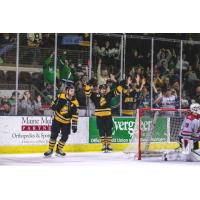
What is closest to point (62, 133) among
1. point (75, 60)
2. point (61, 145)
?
point (61, 145)

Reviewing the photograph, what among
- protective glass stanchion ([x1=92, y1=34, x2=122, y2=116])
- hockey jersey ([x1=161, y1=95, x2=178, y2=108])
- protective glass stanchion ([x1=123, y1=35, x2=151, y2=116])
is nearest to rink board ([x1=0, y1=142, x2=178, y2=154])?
protective glass stanchion ([x1=92, y1=34, x2=122, y2=116])

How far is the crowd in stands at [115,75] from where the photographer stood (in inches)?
396

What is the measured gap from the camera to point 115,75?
11266 millimetres

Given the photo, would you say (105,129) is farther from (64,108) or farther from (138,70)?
(138,70)

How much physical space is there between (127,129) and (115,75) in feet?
4.08

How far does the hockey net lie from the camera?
901cm

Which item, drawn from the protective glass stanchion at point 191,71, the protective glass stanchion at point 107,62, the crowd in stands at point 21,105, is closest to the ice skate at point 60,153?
the crowd in stands at point 21,105

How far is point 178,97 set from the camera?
1191 centimetres

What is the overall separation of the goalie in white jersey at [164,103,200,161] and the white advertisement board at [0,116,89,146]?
5.95 feet

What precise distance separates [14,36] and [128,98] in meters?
2.41

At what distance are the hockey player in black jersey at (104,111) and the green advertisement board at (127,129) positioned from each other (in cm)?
10

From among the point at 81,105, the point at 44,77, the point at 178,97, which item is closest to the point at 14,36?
the point at 44,77

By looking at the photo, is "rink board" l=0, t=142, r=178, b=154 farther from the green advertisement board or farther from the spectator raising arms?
the spectator raising arms

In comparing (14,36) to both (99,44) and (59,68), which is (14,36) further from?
(99,44)
